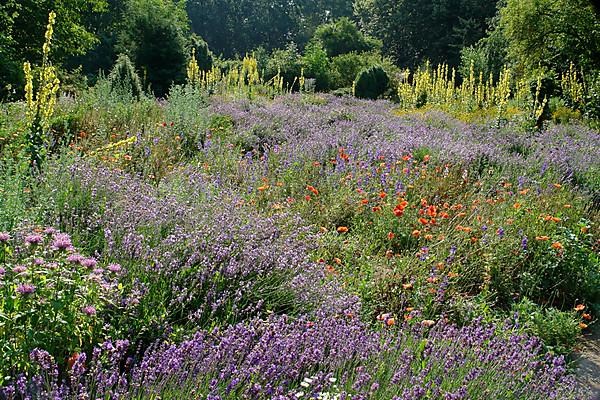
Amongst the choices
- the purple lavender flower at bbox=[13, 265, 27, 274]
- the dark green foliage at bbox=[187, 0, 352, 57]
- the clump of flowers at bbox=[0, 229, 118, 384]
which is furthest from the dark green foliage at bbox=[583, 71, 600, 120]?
the dark green foliage at bbox=[187, 0, 352, 57]

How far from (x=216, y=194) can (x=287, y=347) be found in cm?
228

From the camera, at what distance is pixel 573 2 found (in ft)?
59.2

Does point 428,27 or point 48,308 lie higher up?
point 428,27

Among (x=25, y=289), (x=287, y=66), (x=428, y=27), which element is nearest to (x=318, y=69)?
(x=287, y=66)

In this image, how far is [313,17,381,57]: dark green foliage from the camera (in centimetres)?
3606

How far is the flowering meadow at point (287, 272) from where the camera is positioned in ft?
6.63

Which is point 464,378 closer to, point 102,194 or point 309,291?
point 309,291

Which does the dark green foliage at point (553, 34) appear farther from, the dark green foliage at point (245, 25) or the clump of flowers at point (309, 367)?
the dark green foliage at point (245, 25)

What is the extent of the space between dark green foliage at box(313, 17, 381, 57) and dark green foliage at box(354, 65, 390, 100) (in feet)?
42.0

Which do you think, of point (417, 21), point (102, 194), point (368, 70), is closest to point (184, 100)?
point (102, 194)

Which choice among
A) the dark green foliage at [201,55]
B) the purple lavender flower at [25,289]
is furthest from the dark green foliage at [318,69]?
the purple lavender flower at [25,289]

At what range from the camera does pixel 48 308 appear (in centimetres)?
195

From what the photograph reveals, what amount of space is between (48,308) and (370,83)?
2259 cm

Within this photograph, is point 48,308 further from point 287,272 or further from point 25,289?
point 287,272
